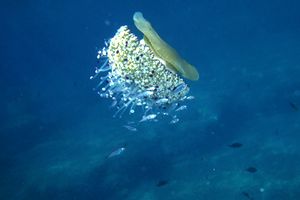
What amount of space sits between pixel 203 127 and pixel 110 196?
5.63 meters

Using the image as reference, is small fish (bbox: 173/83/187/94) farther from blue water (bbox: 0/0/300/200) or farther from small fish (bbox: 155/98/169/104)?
blue water (bbox: 0/0/300/200)

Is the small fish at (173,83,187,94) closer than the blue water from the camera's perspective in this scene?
Yes

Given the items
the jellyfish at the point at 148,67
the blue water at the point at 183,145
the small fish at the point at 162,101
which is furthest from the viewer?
Answer: the blue water at the point at 183,145

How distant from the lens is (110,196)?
13906 mm

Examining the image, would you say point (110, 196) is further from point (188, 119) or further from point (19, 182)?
point (188, 119)

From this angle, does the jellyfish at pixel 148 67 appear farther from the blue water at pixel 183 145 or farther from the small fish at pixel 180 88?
the blue water at pixel 183 145

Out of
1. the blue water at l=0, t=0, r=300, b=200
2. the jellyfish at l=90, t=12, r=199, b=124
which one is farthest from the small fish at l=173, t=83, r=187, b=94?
the blue water at l=0, t=0, r=300, b=200

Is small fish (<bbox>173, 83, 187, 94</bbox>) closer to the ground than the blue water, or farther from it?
closer to the ground

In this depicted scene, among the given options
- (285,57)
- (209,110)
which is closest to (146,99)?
(209,110)

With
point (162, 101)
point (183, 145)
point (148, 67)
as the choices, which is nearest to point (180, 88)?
point (162, 101)

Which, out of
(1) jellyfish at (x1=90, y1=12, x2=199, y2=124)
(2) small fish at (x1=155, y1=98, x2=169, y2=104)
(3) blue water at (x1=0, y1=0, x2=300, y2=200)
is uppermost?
(3) blue water at (x1=0, y1=0, x2=300, y2=200)

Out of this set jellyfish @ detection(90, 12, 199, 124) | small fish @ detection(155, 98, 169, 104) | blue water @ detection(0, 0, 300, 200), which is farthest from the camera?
blue water @ detection(0, 0, 300, 200)

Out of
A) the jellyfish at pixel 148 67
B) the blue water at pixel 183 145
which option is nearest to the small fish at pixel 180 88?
the jellyfish at pixel 148 67

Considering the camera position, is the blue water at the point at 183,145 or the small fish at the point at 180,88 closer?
the small fish at the point at 180,88
